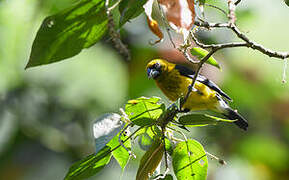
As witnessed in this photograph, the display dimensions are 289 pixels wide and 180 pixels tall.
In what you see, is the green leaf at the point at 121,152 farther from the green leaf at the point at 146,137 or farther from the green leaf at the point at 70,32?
the green leaf at the point at 70,32

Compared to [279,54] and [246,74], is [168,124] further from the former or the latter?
[246,74]

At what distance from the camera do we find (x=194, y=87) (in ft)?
8.15

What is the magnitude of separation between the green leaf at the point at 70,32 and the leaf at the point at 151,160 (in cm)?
35

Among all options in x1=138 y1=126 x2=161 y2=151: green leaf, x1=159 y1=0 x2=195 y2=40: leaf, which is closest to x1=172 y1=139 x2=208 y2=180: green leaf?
x1=138 y1=126 x2=161 y2=151: green leaf

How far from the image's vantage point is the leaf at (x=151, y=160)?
4.45ft

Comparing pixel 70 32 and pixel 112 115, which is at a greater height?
pixel 70 32

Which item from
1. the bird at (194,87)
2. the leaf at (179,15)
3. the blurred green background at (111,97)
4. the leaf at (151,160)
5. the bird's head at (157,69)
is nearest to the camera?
the leaf at (179,15)

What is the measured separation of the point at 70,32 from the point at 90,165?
370 mm

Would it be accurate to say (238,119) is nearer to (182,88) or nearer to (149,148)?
(182,88)

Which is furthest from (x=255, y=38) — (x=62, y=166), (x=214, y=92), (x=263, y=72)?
(x=62, y=166)

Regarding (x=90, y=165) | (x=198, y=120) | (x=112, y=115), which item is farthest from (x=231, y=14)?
(x=90, y=165)

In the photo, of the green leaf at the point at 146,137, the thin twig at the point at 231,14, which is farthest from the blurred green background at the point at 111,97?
the thin twig at the point at 231,14

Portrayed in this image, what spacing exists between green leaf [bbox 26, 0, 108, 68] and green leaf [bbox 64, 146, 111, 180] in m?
0.28

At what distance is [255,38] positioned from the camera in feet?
12.9
